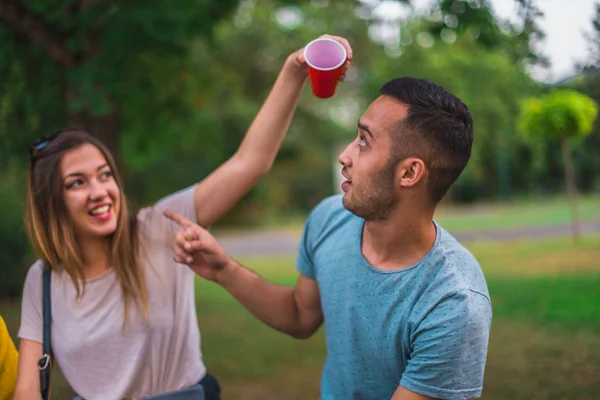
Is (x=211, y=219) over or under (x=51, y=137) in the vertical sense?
→ under

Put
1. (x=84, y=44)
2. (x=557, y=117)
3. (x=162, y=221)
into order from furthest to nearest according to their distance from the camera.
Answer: (x=557, y=117) → (x=84, y=44) → (x=162, y=221)

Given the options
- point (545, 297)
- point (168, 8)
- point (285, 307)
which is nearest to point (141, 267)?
point (285, 307)

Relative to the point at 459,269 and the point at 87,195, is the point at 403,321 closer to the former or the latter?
the point at 459,269

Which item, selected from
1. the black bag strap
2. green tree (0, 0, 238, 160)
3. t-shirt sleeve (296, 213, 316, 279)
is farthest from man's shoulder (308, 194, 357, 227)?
green tree (0, 0, 238, 160)

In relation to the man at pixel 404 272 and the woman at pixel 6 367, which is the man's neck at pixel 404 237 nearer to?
the man at pixel 404 272

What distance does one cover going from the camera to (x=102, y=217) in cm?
234

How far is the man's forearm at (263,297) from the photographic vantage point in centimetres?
232

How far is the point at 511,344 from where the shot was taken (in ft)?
21.8

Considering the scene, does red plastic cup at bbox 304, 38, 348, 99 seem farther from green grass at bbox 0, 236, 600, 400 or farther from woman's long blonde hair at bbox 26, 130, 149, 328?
green grass at bbox 0, 236, 600, 400

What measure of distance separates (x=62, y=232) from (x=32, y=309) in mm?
293

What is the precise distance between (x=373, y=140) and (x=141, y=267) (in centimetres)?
99

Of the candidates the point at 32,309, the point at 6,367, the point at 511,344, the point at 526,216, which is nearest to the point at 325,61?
the point at 32,309

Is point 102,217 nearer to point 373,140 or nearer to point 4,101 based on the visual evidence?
point 373,140

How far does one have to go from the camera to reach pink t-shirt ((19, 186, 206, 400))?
2234mm
